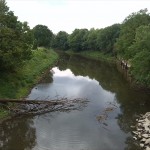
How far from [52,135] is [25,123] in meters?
4.53

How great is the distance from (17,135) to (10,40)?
17.2 metres

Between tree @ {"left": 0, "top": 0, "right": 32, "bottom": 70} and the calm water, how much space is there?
236 inches

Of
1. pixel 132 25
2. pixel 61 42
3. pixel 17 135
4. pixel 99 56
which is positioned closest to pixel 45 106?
pixel 17 135

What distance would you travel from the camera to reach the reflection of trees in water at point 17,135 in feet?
92.2

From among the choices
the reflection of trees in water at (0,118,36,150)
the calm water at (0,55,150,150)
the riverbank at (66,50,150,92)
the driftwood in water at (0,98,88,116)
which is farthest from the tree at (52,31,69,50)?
the reflection of trees in water at (0,118,36,150)

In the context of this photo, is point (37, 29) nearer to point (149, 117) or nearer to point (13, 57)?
point (13, 57)

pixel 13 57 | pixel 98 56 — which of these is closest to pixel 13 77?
pixel 13 57

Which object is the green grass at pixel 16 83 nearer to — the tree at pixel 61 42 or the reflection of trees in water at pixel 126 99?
the reflection of trees in water at pixel 126 99

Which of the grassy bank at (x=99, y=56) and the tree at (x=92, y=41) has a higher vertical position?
the tree at (x=92, y=41)

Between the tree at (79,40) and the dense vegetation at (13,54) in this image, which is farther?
the tree at (79,40)

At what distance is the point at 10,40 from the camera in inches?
1716

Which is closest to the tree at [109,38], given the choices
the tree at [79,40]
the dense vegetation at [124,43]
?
the dense vegetation at [124,43]

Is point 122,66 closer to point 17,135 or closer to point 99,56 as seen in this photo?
point 99,56

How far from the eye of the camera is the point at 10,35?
43.8 meters
